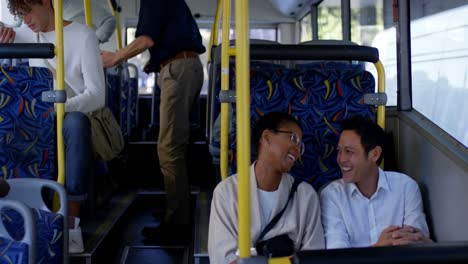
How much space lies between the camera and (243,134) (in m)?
1.37

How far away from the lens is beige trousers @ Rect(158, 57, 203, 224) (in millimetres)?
4129

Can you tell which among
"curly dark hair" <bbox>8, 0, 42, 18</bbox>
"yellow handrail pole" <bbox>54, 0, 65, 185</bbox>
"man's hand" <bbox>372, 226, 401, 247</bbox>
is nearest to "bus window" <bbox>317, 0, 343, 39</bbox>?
"curly dark hair" <bbox>8, 0, 42, 18</bbox>

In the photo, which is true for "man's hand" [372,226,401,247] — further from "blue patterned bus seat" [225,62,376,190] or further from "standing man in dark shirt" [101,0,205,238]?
"standing man in dark shirt" [101,0,205,238]

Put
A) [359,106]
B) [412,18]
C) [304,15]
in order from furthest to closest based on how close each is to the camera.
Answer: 1. [304,15]
2. [412,18]
3. [359,106]

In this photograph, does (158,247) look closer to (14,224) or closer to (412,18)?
(14,224)

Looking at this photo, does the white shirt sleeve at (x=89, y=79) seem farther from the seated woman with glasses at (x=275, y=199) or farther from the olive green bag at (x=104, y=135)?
the seated woman with glasses at (x=275, y=199)

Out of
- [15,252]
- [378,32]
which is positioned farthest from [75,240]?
[378,32]

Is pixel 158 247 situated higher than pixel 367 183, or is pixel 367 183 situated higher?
pixel 367 183

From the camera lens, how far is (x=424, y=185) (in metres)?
2.77

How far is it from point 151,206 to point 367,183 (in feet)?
9.22

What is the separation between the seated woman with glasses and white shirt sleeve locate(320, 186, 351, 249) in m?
0.04

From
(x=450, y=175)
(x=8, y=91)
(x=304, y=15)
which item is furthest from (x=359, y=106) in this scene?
(x=304, y=15)

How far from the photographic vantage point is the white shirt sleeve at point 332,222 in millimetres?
2334

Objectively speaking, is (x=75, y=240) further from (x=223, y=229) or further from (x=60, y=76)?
(x=223, y=229)
